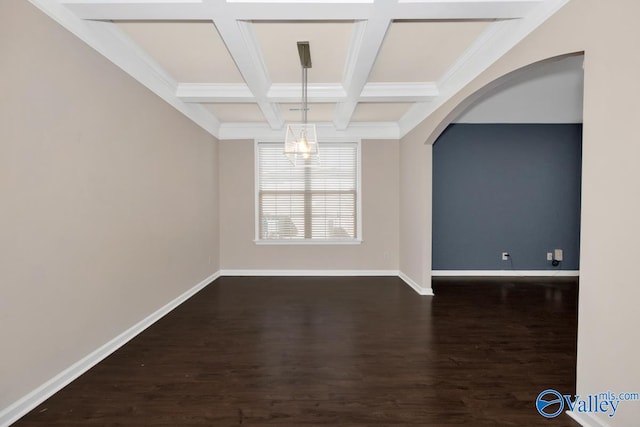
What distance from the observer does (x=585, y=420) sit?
1.77 m

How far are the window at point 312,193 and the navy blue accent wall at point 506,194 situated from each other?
1.53 m

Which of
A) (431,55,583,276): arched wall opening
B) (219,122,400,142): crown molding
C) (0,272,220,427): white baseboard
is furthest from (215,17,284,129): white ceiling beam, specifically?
(431,55,583,276): arched wall opening

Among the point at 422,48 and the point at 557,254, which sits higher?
the point at 422,48

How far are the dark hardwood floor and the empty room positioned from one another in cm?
2

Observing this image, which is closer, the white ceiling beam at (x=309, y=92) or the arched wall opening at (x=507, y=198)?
the white ceiling beam at (x=309, y=92)

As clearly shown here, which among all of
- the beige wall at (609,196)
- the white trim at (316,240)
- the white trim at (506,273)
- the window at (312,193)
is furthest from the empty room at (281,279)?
the window at (312,193)

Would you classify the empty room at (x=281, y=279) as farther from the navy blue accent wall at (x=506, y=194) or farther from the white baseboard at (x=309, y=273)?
the navy blue accent wall at (x=506, y=194)

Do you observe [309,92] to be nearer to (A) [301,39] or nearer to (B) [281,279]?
(A) [301,39]

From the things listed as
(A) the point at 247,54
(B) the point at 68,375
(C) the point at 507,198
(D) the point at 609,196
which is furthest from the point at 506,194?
(B) the point at 68,375

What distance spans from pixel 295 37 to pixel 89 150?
188cm

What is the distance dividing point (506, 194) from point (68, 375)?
→ 20.2 ft

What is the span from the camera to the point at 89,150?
2.37 m

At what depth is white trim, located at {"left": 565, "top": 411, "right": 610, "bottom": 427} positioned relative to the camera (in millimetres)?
1682

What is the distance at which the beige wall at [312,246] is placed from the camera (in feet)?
→ 18.1
